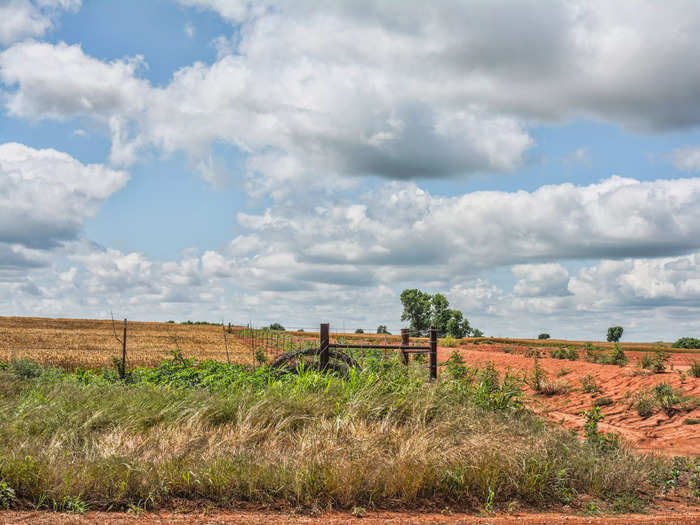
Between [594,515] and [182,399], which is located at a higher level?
[182,399]

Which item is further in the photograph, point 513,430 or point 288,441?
point 513,430

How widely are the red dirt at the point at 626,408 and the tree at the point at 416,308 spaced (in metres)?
55.4

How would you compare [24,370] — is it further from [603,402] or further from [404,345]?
[603,402]

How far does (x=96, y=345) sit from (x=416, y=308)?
4781 cm

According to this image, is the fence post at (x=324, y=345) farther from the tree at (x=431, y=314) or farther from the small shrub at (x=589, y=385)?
the tree at (x=431, y=314)

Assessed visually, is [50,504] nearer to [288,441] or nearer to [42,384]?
[288,441]

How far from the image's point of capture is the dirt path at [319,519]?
518 cm

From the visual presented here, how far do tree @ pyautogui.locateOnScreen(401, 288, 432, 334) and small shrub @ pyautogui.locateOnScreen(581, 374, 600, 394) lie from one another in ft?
193

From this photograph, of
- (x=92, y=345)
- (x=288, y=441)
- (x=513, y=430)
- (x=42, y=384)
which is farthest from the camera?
(x=92, y=345)

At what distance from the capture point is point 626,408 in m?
14.1

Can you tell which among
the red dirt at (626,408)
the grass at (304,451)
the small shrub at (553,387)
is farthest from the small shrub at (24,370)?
the small shrub at (553,387)

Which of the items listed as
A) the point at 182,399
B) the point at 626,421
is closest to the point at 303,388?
the point at 182,399

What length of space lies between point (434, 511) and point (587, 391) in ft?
39.0

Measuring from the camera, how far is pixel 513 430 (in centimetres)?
809
